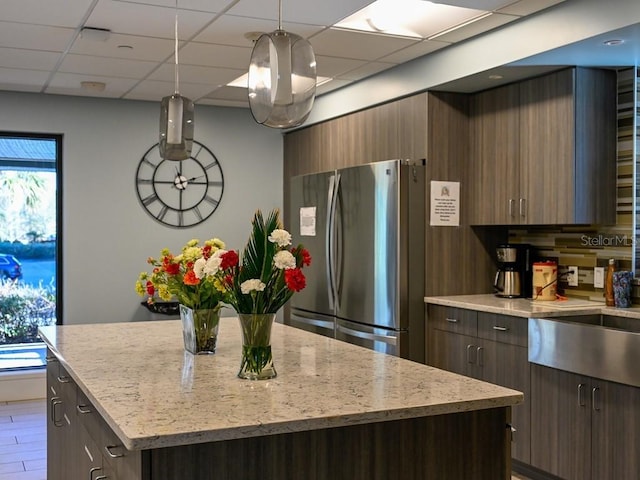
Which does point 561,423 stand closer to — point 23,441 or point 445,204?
point 445,204

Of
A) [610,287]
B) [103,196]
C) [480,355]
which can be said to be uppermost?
[103,196]

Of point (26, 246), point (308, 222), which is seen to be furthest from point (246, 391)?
point (26, 246)

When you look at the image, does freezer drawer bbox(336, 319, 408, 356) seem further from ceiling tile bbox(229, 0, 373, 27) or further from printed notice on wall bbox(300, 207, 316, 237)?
ceiling tile bbox(229, 0, 373, 27)

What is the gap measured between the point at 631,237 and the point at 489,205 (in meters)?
0.85

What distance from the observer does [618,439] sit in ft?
10.8

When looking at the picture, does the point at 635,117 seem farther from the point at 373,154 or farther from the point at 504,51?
the point at 373,154

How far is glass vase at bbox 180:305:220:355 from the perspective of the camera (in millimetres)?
2717

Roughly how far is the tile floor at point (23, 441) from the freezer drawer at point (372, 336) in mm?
1037

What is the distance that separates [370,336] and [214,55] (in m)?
2.01

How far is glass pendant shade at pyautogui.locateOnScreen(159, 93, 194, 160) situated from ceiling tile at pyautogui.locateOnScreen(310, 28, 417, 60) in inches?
48.6

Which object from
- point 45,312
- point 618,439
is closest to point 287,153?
point 45,312

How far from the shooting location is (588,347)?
341cm

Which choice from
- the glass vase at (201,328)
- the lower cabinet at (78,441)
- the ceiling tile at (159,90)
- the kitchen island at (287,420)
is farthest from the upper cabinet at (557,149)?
the lower cabinet at (78,441)

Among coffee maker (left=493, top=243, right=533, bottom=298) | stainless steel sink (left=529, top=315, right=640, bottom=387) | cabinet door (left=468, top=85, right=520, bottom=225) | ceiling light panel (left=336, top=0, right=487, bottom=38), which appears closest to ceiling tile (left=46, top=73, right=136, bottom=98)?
ceiling light panel (left=336, top=0, right=487, bottom=38)
